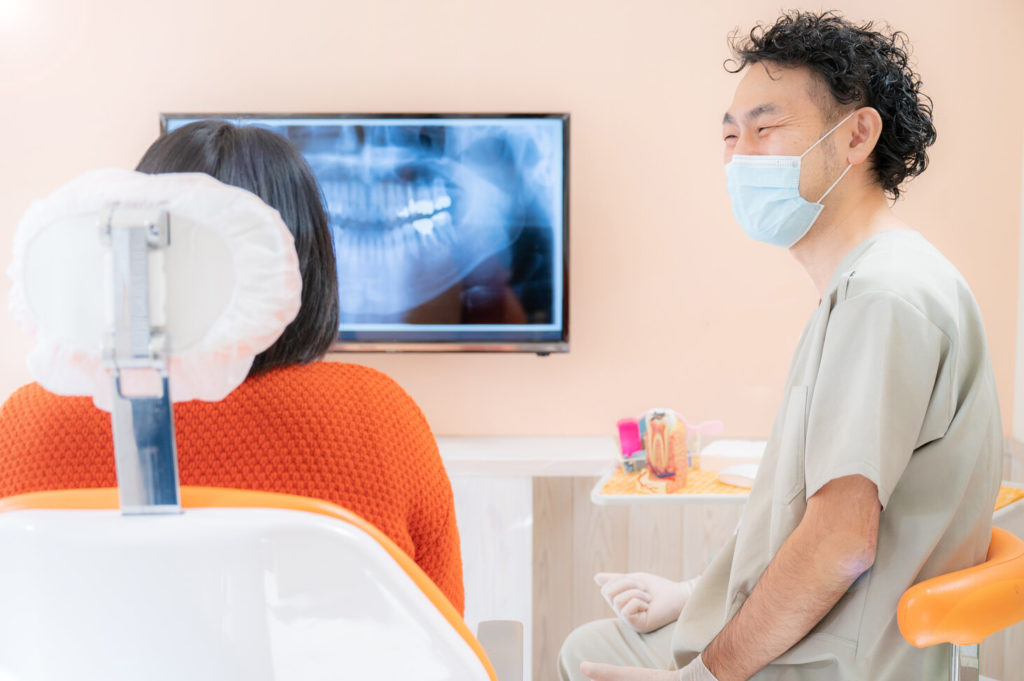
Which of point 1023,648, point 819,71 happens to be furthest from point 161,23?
point 1023,648

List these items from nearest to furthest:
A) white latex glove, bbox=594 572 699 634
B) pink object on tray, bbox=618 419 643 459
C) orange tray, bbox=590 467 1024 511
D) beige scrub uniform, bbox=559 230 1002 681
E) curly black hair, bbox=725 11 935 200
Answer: beige scrub uniform, bbox=559 230 1002 681 → curly black hair, bbox=725 11 935 200 → white latex glove, bbox=594 572 699 634 → orange tray, bbox=590 467 1024 511 → pink object on tray, bbox=618 419 643 459

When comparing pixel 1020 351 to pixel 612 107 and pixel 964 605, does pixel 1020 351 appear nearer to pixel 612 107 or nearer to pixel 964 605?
pixel 612 107

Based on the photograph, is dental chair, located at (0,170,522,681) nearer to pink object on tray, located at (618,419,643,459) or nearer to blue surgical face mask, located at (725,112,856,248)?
blue surgical face mask, located at (725,112,856,248)

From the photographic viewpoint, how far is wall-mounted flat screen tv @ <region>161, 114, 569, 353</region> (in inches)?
88.6

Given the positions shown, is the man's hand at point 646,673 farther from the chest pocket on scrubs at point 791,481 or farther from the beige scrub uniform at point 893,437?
the chest pocket on scrubs at point 791,481

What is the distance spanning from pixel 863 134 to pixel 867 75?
9cm

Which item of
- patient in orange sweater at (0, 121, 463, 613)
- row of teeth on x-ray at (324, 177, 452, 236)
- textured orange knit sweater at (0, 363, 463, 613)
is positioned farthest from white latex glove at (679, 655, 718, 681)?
row of teeth on x-ray at (324, 177, 452, 236)

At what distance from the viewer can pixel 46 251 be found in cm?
54

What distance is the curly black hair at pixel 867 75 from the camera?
4.22ft

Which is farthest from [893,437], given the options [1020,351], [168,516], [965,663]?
[1020,351]

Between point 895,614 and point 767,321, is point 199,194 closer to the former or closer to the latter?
point 895,614

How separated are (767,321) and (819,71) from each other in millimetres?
1152

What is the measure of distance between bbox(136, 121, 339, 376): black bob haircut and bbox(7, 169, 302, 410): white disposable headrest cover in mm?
287

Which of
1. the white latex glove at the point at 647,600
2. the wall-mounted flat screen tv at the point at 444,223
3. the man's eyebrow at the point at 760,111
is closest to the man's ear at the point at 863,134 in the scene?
the man's eyebrow at the point at 760,111
